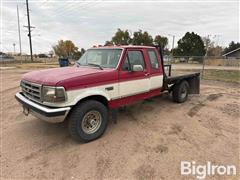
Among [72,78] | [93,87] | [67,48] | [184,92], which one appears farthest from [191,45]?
[72,78]

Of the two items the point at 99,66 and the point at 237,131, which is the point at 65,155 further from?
the point at 237,131

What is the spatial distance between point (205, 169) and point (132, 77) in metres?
2.42

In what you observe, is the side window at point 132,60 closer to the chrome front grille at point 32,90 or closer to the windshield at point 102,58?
the windshield at point 102,58

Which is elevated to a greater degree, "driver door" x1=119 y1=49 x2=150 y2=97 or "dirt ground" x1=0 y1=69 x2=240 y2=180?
"driver door" x1=119 y1=49 x2=150 y2=97

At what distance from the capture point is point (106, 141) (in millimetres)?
3984

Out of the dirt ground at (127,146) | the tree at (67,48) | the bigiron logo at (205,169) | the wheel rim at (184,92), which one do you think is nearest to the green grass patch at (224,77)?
the wheel rim at (184,92)

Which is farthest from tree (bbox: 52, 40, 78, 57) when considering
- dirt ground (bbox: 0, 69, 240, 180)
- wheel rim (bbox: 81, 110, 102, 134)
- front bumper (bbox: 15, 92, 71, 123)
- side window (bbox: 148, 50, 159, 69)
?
front bumper (bbox: 15, 92, 71, 123)

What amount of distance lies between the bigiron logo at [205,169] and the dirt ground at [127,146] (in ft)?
0.28

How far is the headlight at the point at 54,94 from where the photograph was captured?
330 cm

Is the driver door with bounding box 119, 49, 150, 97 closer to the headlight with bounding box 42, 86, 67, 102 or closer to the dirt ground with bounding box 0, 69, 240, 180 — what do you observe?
the dirt ground with bounding box 0, 69, 240, 180

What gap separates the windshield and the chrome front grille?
4.83ft

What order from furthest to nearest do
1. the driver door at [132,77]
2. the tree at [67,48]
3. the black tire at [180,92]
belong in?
1. the tree at [67,48]
2. the black tire at [180,92]
3. the driver door at [132,77]

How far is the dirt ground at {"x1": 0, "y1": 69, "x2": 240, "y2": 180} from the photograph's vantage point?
305 centimetres

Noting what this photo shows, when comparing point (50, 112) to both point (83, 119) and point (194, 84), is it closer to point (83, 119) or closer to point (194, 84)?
point (83, 119)
